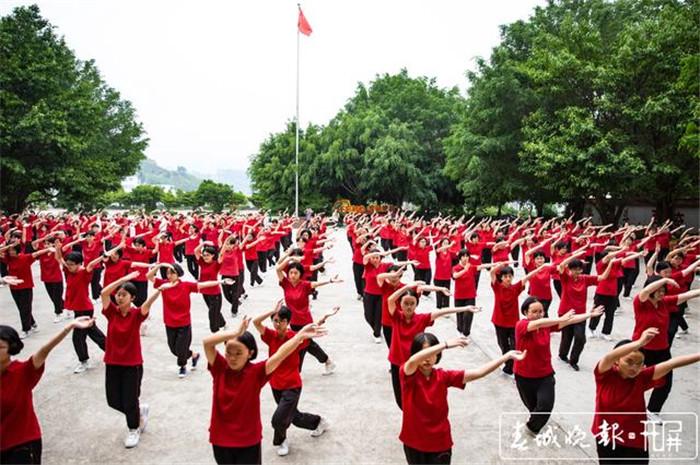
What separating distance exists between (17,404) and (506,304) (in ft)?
16.3

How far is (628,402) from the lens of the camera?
132 inches

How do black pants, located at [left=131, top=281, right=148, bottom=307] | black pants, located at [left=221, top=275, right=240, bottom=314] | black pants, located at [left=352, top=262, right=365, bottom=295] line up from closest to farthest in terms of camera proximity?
1. black pants, located at [left=131, top=281, right=148, bottom=307]
2. black pants, located at [left=221, top=275, right=240, bottom=314]
3. black pants, located at [left=352, top=262, right=365, bottom=295]

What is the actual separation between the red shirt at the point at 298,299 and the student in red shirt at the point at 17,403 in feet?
9.29

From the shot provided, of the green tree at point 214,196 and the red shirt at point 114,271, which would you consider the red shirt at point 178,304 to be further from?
the green tree at point 214,196

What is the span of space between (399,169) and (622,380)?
2682 centimetres

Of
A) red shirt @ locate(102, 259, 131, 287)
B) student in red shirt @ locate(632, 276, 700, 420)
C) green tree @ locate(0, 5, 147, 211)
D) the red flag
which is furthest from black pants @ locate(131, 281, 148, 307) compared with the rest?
the red flag

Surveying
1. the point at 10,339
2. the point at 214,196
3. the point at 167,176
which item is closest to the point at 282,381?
the point at 10,339

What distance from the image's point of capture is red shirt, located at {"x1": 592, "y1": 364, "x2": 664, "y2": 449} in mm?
3342

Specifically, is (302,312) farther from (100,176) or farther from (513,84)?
(100,176)

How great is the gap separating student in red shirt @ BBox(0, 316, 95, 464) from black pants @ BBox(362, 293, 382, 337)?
186 inches

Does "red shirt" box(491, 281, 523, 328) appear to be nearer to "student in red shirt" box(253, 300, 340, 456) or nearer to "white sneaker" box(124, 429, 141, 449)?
"student in red shirt" box(253, 300, 340, 456)

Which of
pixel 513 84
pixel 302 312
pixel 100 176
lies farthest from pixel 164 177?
pixel 302 312

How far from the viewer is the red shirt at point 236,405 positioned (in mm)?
3193

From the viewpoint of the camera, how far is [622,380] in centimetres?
339
